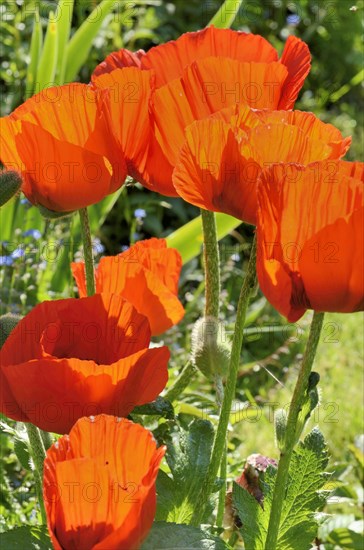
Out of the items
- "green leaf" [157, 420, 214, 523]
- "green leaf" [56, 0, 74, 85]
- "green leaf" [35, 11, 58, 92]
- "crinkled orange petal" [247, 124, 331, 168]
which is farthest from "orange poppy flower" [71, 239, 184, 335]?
"green leaf" [35, 11, 58, 92]

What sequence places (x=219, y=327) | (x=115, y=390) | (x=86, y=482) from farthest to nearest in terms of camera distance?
1. (x=219, y=327)
2. (x=115, y=390)
3. (x=86, y=482)

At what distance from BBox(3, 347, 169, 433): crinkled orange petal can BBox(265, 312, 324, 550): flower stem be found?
0.11 meters

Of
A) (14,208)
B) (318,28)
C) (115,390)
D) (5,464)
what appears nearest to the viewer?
(115,390)

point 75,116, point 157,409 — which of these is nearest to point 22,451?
point 157,409

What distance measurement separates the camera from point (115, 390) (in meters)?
0.78

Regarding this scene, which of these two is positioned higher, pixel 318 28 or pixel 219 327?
pixel 318 28

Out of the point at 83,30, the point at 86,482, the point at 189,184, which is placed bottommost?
the point at 86,482

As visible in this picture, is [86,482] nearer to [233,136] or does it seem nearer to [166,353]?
[166,353]

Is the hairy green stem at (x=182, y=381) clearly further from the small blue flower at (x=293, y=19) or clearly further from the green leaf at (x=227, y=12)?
the small blue flower at (x=293, y=19)

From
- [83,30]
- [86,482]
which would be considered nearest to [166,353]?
[86,482]

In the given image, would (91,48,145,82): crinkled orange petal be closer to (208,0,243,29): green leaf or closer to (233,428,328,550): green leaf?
(233,428,328,550): green leaf

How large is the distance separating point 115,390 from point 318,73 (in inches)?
139

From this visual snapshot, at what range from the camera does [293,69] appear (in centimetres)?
95

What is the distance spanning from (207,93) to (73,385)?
295 mm
